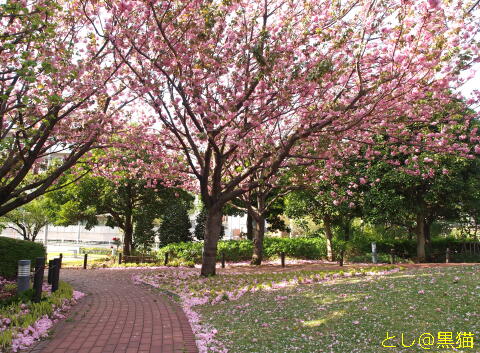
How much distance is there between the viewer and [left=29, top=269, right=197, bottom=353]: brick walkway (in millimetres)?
5477

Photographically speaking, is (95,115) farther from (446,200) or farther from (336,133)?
(446,200)

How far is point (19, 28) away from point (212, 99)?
207 inches

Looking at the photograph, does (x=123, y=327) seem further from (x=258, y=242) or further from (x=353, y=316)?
(x=258, y=242)

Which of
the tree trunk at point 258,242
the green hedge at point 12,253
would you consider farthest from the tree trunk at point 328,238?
the green hedge at point 12,253

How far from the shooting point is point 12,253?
11.6 m

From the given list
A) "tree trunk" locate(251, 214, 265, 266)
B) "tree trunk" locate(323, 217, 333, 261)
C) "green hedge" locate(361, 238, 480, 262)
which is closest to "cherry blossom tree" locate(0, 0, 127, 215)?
"tree trunk" locate(251, 214, 265, 266)

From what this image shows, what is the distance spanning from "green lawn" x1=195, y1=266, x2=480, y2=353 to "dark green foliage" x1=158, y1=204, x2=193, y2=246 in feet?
59.5

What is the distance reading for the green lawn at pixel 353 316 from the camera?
16.7 feet

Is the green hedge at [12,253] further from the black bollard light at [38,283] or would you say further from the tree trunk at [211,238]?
the tree trunk at [211,238]

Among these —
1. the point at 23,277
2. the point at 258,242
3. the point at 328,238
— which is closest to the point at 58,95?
the point at 23,277

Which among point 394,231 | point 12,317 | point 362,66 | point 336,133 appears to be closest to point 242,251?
point 394,231

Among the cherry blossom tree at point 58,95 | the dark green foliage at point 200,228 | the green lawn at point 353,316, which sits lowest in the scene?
the green lawn at point 353,316

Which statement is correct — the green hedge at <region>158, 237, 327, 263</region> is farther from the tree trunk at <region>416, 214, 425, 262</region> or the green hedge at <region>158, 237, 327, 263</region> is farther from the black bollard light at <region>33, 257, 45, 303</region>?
the black bollard light at <region>33, 257, 45, 303</region>

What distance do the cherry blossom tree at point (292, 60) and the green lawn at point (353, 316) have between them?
4.16m
